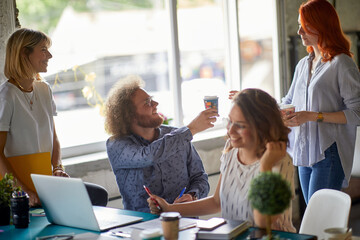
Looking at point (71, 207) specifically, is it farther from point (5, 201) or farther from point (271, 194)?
point (271, 194)

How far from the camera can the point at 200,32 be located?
482cm

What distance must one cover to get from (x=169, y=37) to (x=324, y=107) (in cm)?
161

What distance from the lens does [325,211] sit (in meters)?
2.42

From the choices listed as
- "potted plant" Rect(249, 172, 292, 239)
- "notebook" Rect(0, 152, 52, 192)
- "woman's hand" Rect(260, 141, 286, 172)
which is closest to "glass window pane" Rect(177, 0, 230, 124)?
"notebook" Rect(0, 152, 52, 192)

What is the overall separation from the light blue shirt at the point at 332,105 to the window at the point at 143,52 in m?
1.43

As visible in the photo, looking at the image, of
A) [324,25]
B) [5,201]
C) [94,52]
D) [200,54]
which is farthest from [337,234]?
[200,54]

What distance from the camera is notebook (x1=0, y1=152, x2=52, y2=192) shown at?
9.45 ft

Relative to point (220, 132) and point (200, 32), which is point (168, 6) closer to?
point (200, 32)

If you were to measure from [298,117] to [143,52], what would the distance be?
1609 mm

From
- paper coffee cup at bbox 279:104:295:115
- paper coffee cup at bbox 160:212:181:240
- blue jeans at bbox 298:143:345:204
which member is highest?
paper coffee cup at bbox 279:104:295:115

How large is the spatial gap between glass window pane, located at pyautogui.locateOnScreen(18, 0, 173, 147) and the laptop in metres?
1.58

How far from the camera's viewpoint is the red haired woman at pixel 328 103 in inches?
Result: 127

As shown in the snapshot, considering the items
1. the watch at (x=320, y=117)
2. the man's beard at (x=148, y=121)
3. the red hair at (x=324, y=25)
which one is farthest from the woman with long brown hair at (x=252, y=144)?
the red hair at (x=324, y=25)

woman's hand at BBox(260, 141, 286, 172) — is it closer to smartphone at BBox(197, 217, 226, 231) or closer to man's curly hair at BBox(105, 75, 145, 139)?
smartphone at BBox(197, 217, 226, 231)
